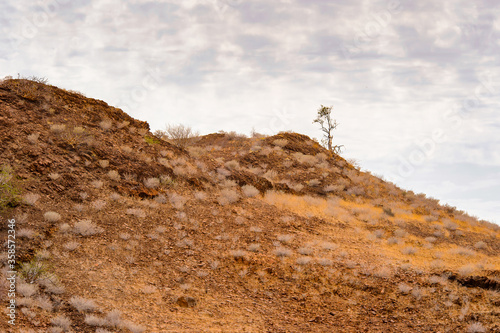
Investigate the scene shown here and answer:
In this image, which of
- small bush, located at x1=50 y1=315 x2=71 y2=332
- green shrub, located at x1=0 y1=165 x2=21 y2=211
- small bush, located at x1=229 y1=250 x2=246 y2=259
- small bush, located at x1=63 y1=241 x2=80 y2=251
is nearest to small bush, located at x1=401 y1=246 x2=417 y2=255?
small bush, located at x1=229 y1=250 x2=246 y2=259

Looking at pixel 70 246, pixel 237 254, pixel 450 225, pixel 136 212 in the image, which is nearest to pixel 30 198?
pixel 70 246

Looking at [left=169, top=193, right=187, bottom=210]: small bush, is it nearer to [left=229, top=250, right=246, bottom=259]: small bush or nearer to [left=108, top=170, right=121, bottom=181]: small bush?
[left=108, top=170, right=121, bottom=181]: small bush

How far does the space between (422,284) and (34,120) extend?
1590 centimetres

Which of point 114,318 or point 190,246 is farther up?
point 190,246

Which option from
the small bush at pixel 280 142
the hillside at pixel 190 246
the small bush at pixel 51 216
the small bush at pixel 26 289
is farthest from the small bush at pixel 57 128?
the small bush at pixel 280 142

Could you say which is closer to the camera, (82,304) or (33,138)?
(82,304)

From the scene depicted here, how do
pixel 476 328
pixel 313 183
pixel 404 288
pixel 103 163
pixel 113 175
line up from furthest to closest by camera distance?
pixel 313 183
pixel 103 163
pixel 113 175
pixel 404 288
pixel 476 328

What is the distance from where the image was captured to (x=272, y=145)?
1075 inches

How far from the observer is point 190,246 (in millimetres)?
13031

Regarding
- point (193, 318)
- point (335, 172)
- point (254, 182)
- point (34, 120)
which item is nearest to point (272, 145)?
point (335, 172)

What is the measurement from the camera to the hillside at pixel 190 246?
31.9 feet

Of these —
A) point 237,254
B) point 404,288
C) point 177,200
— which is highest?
point 177,200

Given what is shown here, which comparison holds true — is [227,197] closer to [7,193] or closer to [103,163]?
[103,163]

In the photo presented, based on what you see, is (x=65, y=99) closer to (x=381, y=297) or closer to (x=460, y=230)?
(x=381, y=297)
